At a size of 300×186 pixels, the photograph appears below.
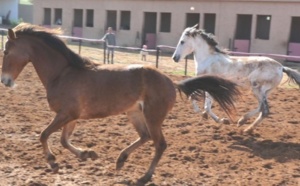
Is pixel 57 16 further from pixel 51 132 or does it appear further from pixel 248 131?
pixel 51 132

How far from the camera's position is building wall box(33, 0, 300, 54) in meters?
26.1

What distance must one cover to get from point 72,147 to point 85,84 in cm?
74

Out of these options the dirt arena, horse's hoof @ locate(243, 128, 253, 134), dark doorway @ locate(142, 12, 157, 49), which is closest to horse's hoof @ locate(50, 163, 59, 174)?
the dirt arena

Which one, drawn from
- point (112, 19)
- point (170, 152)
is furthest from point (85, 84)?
point (112, 19)

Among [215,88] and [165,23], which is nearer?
[215,88]

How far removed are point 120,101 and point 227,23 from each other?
74.6ft

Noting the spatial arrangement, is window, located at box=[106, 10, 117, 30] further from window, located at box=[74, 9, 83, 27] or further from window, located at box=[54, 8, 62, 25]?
window, located at box=[54, 8, 62, 25]

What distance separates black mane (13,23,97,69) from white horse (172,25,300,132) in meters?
3.48

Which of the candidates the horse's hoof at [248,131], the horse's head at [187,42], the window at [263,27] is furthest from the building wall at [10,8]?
the horse's hoof at [248,131]

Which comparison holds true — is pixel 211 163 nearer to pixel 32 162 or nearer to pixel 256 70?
pixel 32 162

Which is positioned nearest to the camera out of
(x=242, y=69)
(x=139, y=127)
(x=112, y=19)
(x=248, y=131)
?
(x=139, y=127)

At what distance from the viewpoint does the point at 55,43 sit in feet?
20.0

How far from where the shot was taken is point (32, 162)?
6410 mm

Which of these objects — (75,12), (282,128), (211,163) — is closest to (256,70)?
(282,128)
